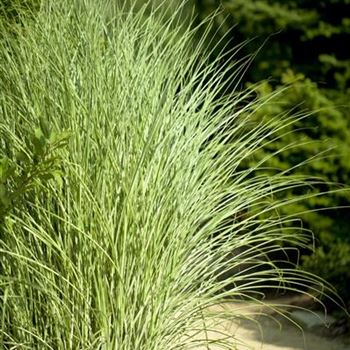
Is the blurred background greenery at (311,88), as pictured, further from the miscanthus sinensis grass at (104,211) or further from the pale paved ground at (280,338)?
the miscanthus sinensis grass at (104,211)

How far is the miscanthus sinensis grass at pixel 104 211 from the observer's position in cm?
359

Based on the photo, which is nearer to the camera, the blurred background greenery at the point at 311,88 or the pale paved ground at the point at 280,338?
the pale paved ground at the point at 280,338

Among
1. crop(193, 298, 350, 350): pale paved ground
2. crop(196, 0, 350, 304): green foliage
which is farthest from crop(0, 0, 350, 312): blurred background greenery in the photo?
crop(193, 298, 350, 350): pale paved ground

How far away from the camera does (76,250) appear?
370cm

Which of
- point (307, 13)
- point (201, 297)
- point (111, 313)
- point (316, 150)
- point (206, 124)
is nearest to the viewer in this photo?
point (111, 313)

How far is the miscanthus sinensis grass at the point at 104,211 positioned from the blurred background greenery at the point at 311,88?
4.77 feet

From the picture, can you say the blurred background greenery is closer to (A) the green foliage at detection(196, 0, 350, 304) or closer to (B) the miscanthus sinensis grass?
(A) the green foliage at detection(196, 0, 350, 304)

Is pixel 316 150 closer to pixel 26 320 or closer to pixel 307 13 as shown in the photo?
pixel 307 13

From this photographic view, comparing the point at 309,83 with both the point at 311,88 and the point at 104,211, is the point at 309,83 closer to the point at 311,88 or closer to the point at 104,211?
→ the point at 311,88

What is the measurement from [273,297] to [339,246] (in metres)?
0.73

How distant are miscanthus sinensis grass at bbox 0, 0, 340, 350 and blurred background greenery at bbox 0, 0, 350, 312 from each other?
57.3 inches

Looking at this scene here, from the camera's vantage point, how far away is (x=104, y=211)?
3615mm

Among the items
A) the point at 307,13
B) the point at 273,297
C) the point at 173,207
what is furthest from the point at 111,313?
the point at 307,13

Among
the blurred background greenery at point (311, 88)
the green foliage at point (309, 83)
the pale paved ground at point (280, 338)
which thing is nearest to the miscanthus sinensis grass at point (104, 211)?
the blurred background greenery at point (311, 88)
